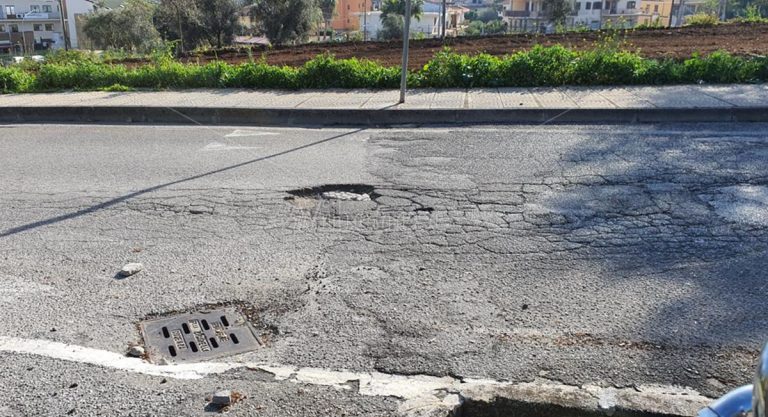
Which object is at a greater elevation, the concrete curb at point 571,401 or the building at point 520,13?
the building at point 520,13

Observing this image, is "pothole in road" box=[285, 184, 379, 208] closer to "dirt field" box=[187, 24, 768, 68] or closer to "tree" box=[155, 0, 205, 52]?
"dirt field" box=[187, 24, 768, 68]

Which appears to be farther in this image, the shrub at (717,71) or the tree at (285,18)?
the tree at (285,18)

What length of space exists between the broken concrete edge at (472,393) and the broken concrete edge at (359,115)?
6497 millimetres

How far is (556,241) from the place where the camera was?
482 cm

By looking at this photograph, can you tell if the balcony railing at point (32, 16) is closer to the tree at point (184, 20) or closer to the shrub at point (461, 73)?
the tree at point (184, 20)

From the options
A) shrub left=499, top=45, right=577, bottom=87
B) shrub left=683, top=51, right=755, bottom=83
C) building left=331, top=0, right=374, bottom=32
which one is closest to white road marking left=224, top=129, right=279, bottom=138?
shrub left=499, top=45, right=577, bottom=87

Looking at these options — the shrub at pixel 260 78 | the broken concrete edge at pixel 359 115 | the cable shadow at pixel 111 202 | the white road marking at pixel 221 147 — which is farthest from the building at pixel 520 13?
the cable shadow at pixel 111 202

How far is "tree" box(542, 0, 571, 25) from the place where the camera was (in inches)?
2141

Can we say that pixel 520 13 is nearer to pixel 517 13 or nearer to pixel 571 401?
pixel 517 13

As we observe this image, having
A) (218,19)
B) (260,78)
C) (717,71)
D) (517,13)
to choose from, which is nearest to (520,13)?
(517,13)

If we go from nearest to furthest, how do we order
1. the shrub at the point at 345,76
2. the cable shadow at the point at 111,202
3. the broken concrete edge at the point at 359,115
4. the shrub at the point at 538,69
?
the cable shadow at the point at 111,202, the broken concrete edge at the point at 359,115, the shrub at the point at 538,69, the shrub at the point at 345,76

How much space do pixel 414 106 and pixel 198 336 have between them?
6.77 metres

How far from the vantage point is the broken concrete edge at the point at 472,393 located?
2.84 metres

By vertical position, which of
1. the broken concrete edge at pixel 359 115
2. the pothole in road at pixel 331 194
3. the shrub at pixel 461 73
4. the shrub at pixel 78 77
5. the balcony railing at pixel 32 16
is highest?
the balcony railing at pixel 32 16
